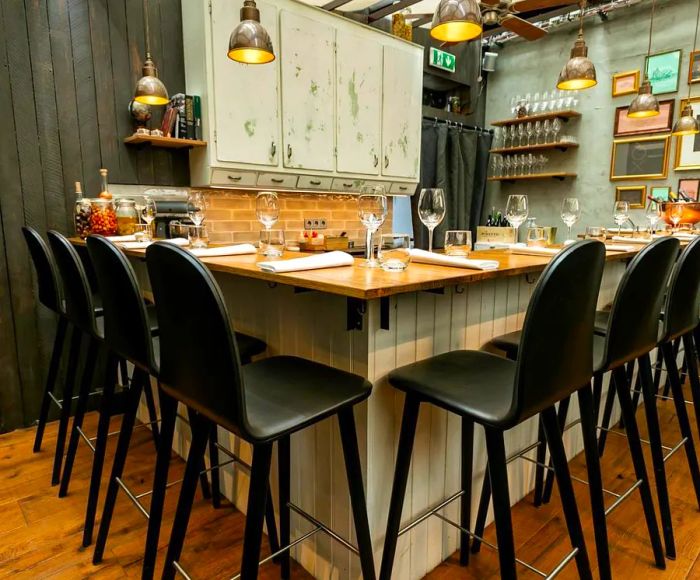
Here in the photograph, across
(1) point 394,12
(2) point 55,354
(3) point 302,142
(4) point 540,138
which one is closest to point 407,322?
(2) point 55,354

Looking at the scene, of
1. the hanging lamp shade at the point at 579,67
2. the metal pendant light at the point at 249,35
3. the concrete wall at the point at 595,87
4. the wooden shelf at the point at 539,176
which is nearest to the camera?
the metal pendant light at the point at 249,35

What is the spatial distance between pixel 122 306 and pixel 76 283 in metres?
0.49

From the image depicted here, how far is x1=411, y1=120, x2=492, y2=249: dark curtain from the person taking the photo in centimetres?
470

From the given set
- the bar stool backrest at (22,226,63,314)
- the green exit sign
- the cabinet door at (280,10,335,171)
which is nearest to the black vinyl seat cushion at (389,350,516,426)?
the bar stool backrest at (22,226,63,314)

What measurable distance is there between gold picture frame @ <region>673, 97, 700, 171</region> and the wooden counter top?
11.7ft

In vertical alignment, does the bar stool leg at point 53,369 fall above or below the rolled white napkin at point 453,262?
below

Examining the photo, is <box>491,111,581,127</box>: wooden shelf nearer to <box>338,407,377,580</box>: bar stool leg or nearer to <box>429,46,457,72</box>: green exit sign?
<box>429,46,457,72</box>: green exit sign

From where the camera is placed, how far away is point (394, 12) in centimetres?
404

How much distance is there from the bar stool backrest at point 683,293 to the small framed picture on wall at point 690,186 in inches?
118

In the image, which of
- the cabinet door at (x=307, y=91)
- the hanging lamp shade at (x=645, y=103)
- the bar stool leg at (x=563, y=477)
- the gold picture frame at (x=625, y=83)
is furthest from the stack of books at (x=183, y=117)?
the gold picture frame at (x=625, y=83)

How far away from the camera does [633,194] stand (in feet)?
14.4

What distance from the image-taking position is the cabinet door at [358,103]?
367cm

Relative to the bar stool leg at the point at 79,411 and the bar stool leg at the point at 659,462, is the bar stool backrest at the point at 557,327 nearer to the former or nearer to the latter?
the bar stool leg at the point at 659,462

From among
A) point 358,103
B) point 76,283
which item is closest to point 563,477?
point 76,283
